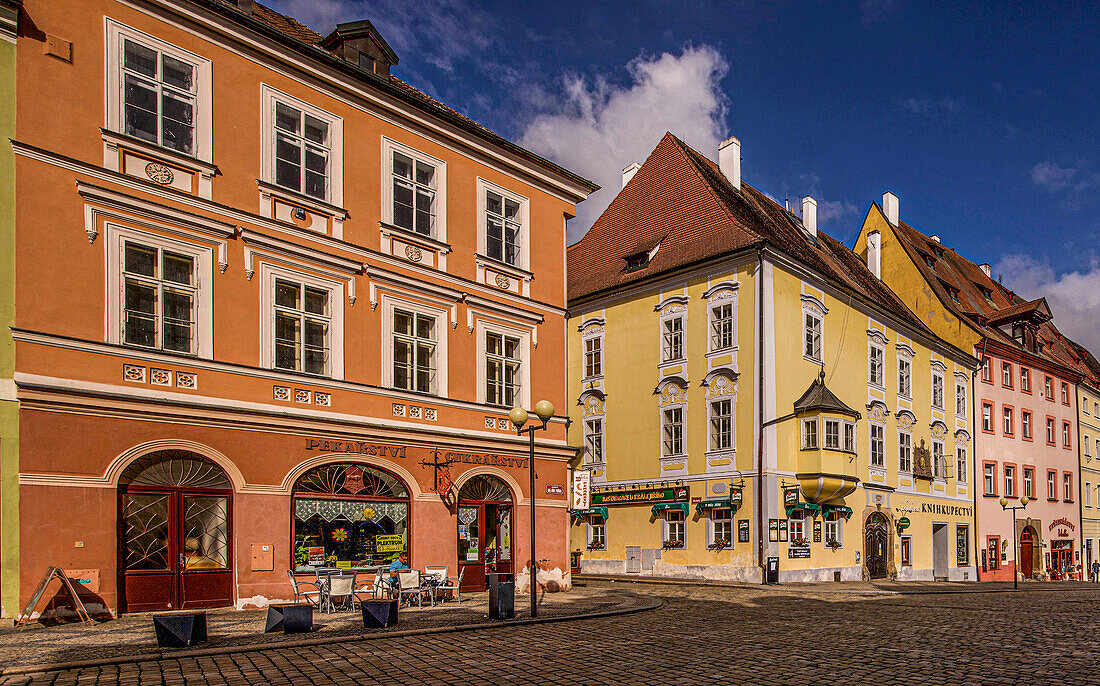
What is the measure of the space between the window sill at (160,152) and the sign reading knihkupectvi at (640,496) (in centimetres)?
2015

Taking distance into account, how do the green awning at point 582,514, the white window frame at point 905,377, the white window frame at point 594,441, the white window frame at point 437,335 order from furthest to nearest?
the white window frame at point 905,377 → the white window frame at point 594,441 → the green awning at point 582,514 → the white window frame at point 437,335

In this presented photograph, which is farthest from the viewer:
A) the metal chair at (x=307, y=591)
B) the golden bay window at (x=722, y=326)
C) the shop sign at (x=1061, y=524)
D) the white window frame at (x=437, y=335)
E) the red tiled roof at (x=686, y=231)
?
the shop sign at (x=1061, y=524)

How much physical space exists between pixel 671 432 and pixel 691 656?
71.0ft

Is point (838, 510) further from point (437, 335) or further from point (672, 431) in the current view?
point (437, 335)

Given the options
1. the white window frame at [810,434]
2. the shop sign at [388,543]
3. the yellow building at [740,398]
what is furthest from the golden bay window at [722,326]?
the shop sign at [388,543]

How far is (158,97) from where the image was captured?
50.7 ft

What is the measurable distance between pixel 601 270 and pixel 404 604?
22.0m

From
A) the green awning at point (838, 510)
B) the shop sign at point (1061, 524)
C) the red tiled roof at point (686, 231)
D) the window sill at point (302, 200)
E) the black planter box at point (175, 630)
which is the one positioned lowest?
the shop sign at point (1061, 524)

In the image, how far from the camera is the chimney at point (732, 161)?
36.8 meters

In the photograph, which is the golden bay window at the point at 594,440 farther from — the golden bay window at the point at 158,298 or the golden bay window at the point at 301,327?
the golden bay window at the point at 158,298

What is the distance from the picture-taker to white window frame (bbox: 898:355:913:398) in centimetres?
3719

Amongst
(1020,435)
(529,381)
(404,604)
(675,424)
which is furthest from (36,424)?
(1020,435)

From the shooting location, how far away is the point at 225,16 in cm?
1619

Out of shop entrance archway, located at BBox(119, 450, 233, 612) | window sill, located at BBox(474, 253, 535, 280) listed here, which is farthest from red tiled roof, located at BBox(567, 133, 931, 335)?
shop entrance archway, located at BBox(119, 450, 233, 612)
